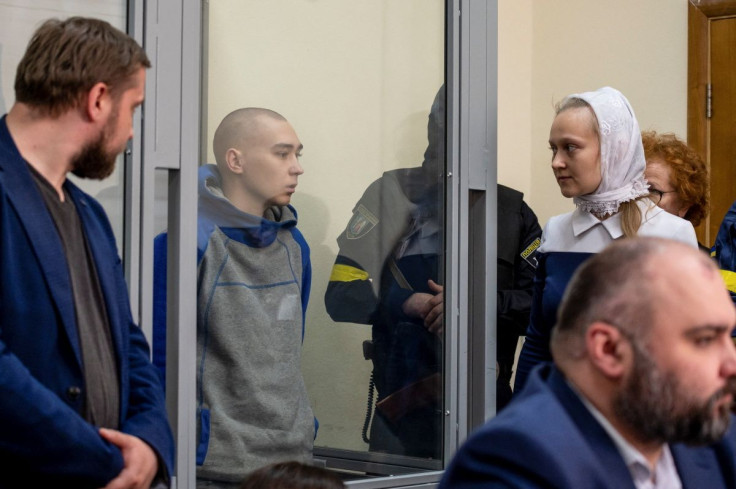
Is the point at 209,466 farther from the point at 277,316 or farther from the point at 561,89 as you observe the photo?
the point at 561,89

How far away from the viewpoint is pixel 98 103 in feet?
7.53

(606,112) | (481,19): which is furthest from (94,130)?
(481,19)

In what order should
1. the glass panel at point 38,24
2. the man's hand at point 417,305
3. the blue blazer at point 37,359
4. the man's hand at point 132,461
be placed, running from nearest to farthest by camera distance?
the blue blazer at point 37,359, the man's hand at point 132,461, the glass panel at point 38,24, the man's hand at point 417,305

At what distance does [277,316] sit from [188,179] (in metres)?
0.52

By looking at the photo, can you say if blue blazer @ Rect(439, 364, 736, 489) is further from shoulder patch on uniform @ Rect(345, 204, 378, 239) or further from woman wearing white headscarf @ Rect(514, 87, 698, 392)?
shoulder patch on uniform @ Rect(345, 204, 378, 239)

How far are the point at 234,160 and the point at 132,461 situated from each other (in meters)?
1.24

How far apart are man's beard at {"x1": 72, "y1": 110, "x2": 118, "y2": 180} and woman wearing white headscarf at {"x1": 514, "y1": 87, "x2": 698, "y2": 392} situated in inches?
62.8

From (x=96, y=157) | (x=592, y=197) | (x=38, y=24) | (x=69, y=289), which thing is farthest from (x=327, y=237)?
(x=69, y=289)

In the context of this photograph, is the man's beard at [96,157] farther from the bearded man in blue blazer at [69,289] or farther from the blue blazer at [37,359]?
the blue blazer at [37,359]

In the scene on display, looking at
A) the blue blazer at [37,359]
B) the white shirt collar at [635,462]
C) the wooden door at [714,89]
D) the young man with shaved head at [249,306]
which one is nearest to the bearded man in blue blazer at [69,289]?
the blue blazer at [37,359]

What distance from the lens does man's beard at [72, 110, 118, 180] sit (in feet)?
7.50

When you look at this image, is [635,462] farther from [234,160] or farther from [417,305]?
[417,305]

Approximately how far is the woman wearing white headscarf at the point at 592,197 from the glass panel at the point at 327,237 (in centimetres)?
51

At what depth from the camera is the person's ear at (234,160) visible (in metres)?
3.23
